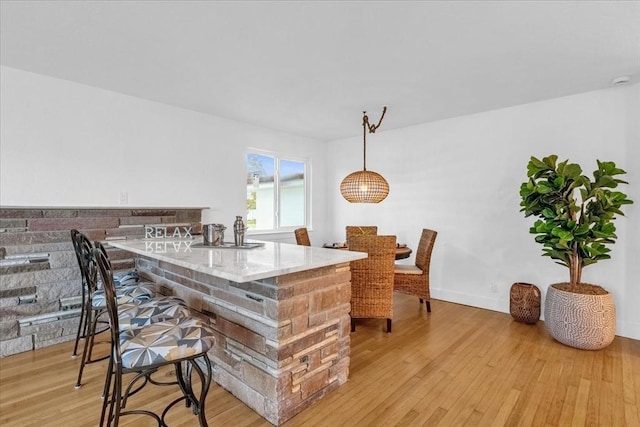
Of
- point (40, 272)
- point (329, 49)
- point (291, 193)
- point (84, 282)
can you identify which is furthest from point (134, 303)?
point (291, 193)

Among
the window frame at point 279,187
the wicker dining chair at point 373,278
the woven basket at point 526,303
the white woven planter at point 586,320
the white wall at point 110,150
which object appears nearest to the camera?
the white woven planter at point 586,320

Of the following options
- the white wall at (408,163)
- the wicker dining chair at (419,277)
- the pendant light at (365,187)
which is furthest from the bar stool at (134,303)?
the wicker dining chair at (419,277)

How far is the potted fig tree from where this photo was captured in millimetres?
2799

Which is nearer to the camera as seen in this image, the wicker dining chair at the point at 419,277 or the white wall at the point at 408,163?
the white wall at the point at 408,163

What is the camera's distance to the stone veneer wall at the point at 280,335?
6.06 feet

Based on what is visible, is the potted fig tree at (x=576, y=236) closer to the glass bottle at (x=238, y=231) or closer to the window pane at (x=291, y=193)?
the glass bottle at (x=238, y=231)

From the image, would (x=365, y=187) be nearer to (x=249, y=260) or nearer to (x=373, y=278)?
(x=373, y=278)

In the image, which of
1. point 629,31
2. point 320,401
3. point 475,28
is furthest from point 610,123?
point 320,401

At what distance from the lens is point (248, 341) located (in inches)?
78.1

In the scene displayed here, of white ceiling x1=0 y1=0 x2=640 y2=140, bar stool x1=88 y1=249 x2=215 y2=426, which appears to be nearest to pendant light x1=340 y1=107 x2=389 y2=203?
white ceiling x1=0 y1=0 x2=640 y2=140

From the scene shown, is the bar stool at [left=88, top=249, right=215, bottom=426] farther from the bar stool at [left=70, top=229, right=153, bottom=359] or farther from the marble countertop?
the bar stool at [left=70, top=229, right=153, bottom=359]

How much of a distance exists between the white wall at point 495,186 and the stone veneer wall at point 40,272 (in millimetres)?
3632

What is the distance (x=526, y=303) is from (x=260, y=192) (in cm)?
378

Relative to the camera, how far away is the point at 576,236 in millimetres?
2895
